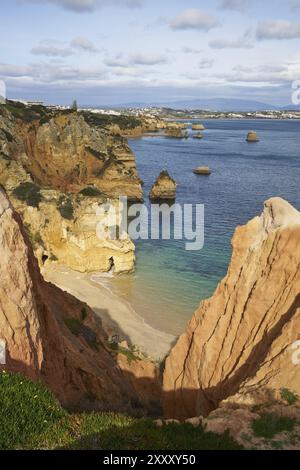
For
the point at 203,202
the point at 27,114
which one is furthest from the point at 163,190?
the point at 27,114

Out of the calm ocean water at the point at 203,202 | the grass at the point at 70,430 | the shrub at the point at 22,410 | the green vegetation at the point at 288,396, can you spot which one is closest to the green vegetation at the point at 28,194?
the calm ocean water at the point at 203,202

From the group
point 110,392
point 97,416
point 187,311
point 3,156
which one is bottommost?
point 187,311

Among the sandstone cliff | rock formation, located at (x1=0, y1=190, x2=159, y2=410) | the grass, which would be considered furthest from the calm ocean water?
the grass

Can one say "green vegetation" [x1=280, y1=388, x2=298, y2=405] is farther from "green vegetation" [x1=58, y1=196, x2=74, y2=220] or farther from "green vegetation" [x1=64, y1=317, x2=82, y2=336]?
"green vegetation" [x1=58, y1=196, x2=74, y2=220]

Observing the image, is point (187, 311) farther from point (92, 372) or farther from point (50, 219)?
point (92, 372)

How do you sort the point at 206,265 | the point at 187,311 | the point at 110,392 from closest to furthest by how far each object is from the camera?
the point at 110,392
the point at 187,311
the point at 206,265

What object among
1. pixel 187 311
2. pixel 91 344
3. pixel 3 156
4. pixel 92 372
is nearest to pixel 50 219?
pixel 3 156
